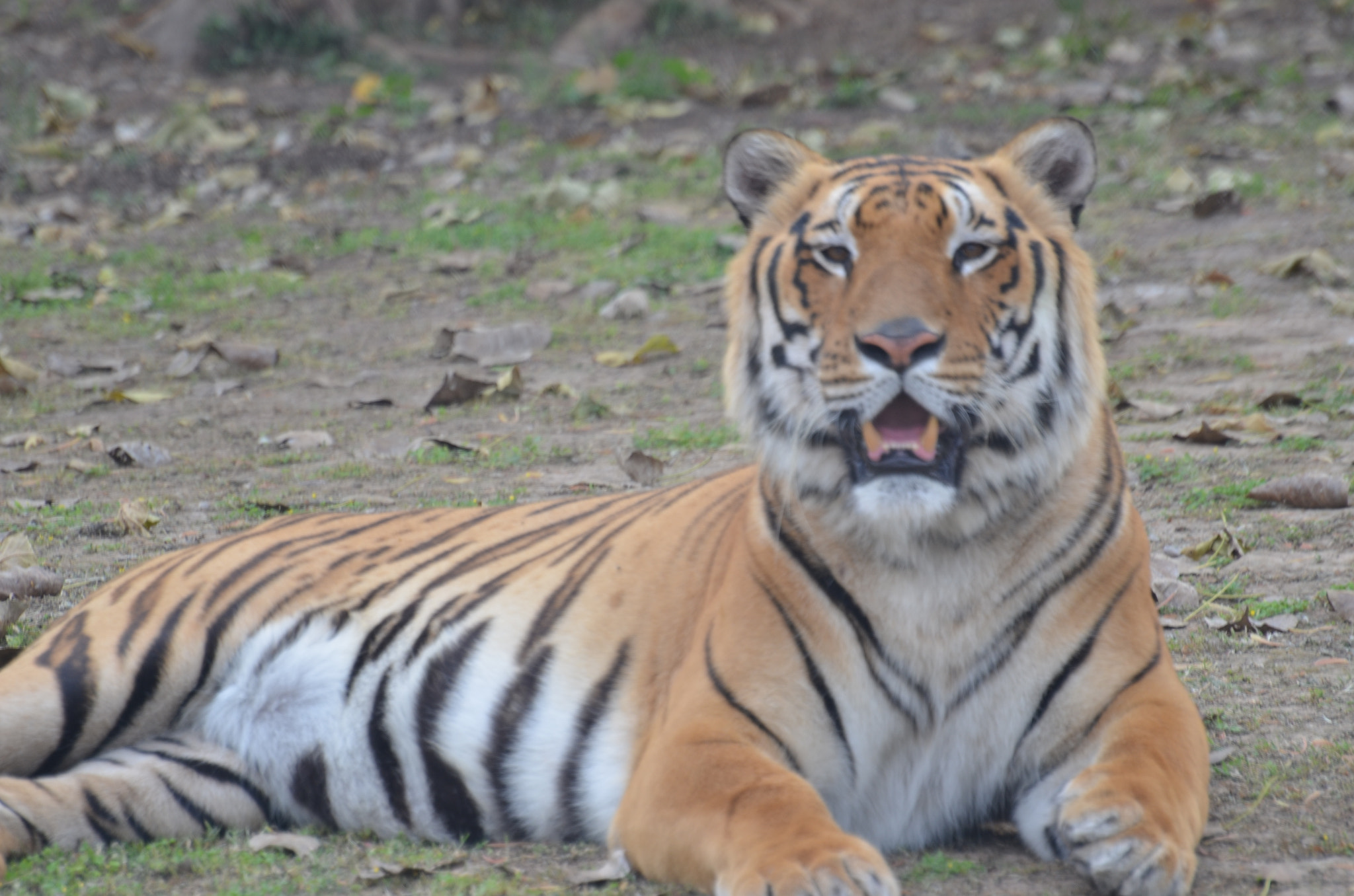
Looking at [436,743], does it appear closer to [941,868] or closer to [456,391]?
[941,868]

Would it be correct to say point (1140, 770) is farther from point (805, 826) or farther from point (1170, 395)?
point (1170, 395)

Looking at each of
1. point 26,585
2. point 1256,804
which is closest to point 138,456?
point 26,585

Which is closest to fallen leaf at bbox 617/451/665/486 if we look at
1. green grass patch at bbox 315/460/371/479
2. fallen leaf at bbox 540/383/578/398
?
green grass patch at bbox 315/460/371/479

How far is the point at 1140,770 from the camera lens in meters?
2.06

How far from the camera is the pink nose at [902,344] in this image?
6.93ft

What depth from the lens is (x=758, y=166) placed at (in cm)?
258

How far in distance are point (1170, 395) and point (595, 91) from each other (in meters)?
5.68

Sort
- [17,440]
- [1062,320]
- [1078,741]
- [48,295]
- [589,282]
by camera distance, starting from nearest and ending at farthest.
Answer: [1078,741], [1062,320], [17,440], [589,282], [48,295]

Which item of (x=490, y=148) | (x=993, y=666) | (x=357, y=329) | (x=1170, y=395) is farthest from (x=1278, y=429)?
(x=490, y=148)

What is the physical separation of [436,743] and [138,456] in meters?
2.60

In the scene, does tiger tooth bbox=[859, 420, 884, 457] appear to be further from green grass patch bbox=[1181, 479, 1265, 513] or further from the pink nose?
green grass patch bbox=[1181, 479, 1265, 513]

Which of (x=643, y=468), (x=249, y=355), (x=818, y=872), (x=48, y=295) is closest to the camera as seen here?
(x=818, y=872)

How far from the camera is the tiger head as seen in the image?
2.17m

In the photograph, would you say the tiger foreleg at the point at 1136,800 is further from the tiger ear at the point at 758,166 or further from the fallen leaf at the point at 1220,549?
the fallen leaf at the point at 1220,549
